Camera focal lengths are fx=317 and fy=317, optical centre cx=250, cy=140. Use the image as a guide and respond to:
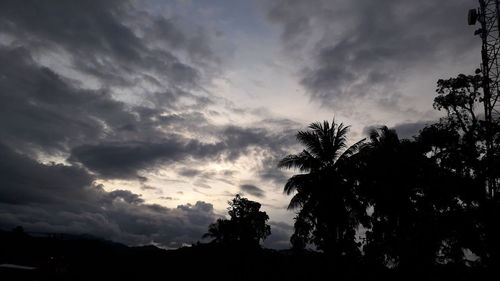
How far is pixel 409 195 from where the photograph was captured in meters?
22.8

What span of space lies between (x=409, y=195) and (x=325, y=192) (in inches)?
301

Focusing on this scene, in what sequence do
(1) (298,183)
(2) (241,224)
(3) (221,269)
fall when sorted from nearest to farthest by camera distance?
(3) (221,269)
(1) (298,183)
(2) (241,224)

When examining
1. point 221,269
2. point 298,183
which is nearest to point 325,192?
point 298,183

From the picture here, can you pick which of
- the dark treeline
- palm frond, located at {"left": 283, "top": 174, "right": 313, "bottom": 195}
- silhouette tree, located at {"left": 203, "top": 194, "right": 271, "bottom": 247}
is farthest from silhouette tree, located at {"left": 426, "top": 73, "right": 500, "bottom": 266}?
silhouette tree, located at {"left": 203, "top": 194, "right": 271, "bottom": 247}

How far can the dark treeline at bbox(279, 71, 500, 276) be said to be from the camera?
17.5 metres

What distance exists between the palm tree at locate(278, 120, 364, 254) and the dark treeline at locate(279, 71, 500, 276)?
0.20 feet

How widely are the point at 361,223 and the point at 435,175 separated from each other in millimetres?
5530

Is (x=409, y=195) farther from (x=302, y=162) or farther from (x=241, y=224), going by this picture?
(x=241, y=224)

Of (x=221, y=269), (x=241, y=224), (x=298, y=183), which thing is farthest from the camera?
(x=241, y=224)

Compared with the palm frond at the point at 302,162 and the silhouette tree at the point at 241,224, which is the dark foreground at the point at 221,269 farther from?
the silhouette tree at the point at 241,224

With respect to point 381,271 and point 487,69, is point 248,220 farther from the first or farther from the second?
point 487,69

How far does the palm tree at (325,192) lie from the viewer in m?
19.3

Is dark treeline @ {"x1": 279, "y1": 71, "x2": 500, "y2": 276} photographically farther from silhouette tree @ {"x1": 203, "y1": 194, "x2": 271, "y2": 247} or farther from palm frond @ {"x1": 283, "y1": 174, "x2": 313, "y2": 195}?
silhouette tree @ {"x1": 203, "y1": 194, "x2": 271, "y2": 247}

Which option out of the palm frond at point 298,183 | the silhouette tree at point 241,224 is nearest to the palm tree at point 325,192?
the palm frond at point 298,183
